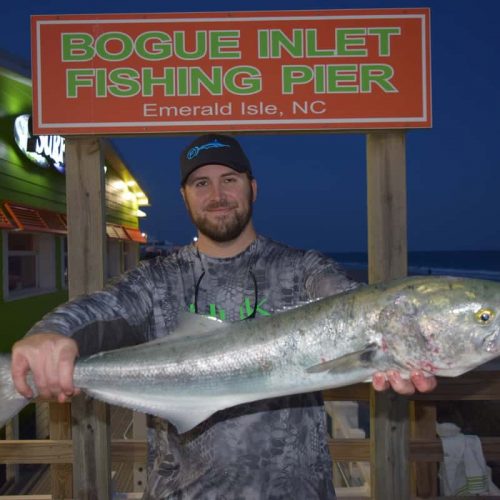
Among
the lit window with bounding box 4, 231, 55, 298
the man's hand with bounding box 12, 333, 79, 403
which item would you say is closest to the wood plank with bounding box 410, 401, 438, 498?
the man's hand with bounding box 12, 333, 79, 403

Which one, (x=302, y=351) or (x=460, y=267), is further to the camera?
(x=460, y=267)

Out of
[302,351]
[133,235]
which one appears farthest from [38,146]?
[133,235]

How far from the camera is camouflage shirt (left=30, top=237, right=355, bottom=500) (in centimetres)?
300

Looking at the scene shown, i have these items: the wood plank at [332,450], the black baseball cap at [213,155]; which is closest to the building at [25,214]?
the wood plank at [332,450]

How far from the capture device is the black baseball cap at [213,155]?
3.46m

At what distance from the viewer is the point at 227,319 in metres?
3.25

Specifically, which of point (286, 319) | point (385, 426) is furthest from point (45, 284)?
point (286, 319)

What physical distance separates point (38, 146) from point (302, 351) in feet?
33.1

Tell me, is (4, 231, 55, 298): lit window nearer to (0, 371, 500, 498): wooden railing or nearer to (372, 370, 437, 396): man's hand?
(0, 371, 500, 498): wooden railing

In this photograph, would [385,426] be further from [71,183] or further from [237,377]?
[71,183]

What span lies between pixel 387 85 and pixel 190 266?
79.8 inches

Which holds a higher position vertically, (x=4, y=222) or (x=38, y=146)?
(x=38, y=146)

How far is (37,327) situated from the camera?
2.67m

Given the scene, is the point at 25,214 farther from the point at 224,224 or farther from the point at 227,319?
the point at 227,319
